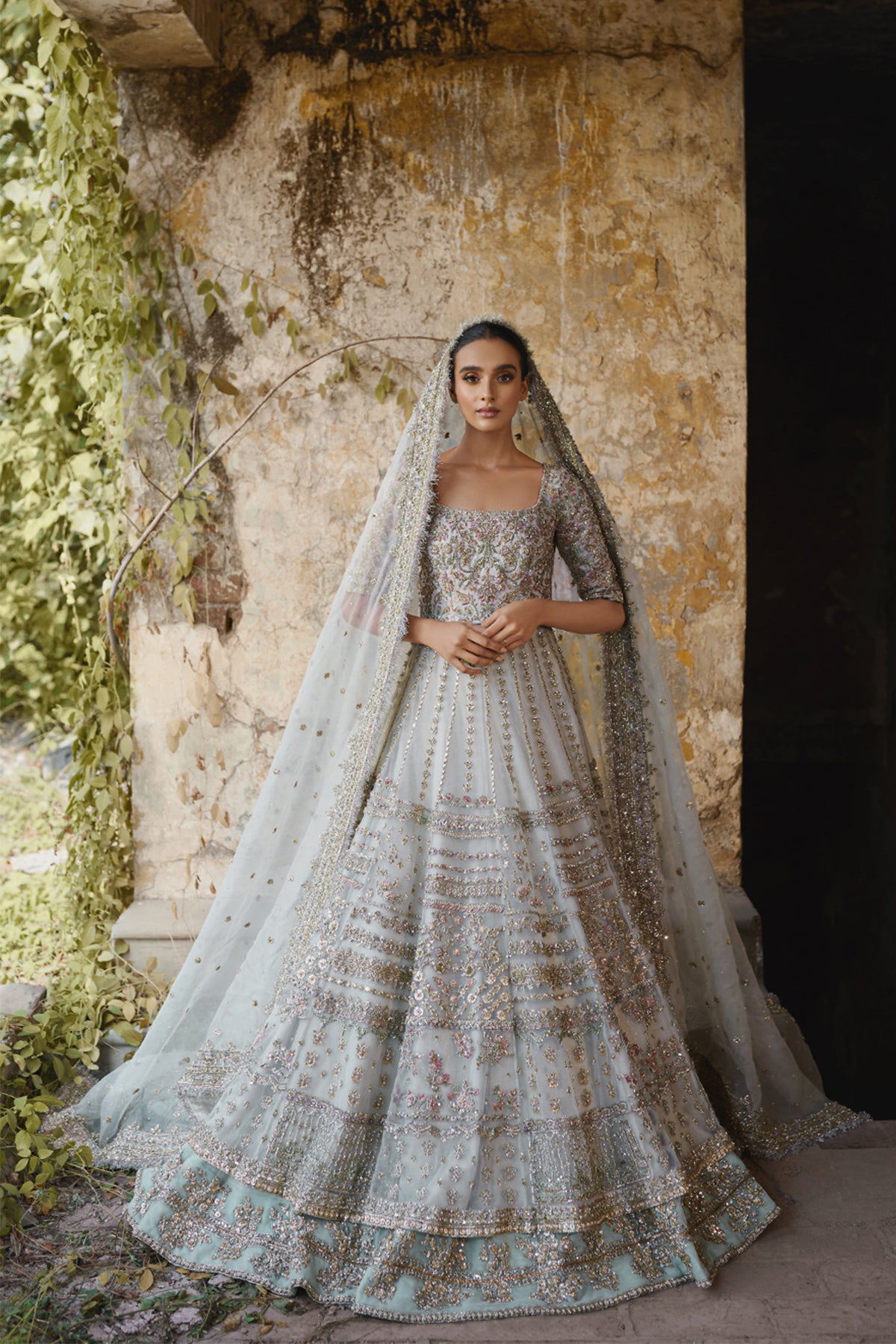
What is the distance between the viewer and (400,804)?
2.30m

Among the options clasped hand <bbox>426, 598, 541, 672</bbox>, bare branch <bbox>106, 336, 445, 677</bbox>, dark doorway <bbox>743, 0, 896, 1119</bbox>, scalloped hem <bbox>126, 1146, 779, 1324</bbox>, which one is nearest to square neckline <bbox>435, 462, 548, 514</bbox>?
clasped hand <bbox>426, 598, 541, 672</bbox>

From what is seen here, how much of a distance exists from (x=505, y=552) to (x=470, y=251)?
119 cm

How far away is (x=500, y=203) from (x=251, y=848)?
6.50 feet

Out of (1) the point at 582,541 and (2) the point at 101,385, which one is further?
(2) the point at 101,385

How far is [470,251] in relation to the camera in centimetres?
312

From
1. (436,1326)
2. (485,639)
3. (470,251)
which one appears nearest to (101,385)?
(470,251)

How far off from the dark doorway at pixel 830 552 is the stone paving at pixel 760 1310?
3104mm

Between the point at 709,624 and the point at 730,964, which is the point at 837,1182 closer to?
the point at 730,964

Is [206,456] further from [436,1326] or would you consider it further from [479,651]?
[436,1326]

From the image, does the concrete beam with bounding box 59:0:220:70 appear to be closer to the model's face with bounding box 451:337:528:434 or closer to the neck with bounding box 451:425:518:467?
the model's face with bounding box 451:337:528:434

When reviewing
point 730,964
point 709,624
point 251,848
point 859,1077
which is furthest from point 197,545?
point 859,1077

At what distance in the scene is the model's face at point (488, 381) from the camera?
2357 millimetres

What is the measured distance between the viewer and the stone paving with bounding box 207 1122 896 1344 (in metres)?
1.94

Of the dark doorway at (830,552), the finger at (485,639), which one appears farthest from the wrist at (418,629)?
the dark doorway at (830,552)
